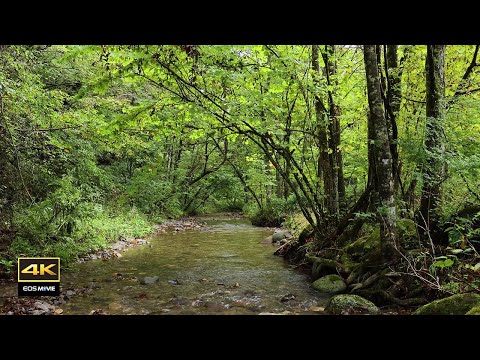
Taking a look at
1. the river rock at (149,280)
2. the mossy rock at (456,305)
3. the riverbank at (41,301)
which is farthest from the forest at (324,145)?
the river rock at (149,280)

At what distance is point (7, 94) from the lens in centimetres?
663

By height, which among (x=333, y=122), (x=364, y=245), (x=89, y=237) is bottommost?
(x=89, y=237)

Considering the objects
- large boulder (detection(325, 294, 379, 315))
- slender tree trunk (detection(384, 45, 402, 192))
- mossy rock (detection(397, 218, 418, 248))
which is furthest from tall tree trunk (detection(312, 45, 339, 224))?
large boulder (detection(325, 294, 379, 315))

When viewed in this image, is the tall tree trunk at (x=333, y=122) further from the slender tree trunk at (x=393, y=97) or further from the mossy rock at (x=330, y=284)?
the mossy rock at (x=330, y=284)

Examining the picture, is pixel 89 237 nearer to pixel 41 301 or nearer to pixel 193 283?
pixel 193 283

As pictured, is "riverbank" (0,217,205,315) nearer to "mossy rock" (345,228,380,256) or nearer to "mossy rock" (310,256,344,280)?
"mossy rock" (310,256,344,280)

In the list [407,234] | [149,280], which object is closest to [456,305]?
[407,234]

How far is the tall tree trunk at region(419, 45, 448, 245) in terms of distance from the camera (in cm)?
505

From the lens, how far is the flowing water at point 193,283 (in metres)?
5.59

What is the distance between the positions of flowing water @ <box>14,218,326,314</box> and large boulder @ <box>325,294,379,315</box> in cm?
45

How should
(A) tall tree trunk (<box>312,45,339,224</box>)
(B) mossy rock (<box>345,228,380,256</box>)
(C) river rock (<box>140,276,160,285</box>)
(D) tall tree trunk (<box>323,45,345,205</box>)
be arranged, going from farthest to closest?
(A) tall tree trunk (<box>312,45,339,224</box>)
(D) tall tree trunk (<box>323,45,345,205</box>)
(B) mossy rock (<box>345,228,380,256</box>)
(C) river rock (<box>140,276,160,285</box>)

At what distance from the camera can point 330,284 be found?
6613mm

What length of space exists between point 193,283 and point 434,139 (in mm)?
4841
